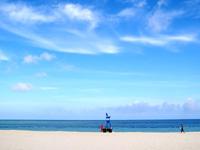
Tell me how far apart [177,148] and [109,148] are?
3920 mm

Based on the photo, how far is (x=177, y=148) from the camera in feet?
58.0

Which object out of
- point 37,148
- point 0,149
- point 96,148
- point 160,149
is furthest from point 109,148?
point 0,149

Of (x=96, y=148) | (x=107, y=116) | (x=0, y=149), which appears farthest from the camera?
(x=107, y=116)

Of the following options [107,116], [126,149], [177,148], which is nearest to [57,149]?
[126,149]

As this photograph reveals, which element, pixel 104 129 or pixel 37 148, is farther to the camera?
pixel 104 129

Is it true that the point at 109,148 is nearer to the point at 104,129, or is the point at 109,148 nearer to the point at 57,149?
the point at 57,149

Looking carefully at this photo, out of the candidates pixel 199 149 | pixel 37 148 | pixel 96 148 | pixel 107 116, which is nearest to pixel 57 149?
pixel 37 148

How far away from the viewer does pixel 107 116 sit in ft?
114

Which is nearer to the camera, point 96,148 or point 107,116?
point 96,148

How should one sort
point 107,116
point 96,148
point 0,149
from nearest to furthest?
point 0,149 → point 96,148 → point 107,116

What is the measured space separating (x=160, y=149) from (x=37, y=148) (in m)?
6.98

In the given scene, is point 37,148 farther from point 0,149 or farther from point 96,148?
point 96,148

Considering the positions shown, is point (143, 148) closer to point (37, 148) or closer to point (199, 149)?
point (199, 149)

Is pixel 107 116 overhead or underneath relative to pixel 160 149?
overhead
